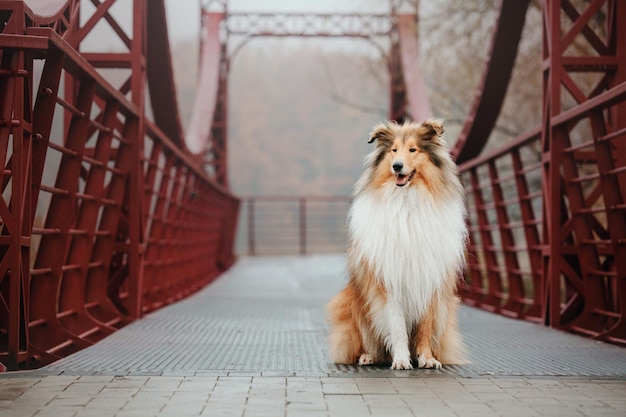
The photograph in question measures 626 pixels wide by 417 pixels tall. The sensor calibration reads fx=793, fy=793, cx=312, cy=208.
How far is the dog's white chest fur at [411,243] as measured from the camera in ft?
10.3

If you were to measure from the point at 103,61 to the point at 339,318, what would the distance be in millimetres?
2662

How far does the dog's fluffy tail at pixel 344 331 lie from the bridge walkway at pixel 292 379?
7 centimetres

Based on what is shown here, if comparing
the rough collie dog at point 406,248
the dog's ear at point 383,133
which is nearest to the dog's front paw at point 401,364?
the rough collie dog at point 406,248

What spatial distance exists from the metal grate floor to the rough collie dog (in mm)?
135

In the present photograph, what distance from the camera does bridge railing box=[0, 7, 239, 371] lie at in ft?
9.24

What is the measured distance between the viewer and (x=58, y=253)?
3.55 meters

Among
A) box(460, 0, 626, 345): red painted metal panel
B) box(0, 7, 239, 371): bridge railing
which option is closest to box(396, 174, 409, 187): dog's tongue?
box(460, 0, 626, 345): red painted metal panel

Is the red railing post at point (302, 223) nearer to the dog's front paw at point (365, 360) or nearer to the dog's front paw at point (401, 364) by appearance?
the dog's front paw at point (365, 360)

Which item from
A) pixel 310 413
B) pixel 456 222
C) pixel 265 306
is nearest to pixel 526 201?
pixel 265 306

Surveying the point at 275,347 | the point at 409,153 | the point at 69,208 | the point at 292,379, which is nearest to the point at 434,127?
the point at 409,153

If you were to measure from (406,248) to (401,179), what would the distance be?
277mm

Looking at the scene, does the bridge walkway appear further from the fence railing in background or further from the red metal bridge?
the fence railing in background

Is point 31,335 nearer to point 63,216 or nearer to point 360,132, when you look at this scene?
point 63,216

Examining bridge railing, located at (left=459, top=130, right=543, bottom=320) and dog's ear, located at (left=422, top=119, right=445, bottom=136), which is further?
bridge railing, located at (left=459, top=130, right=543, bottom=320)
